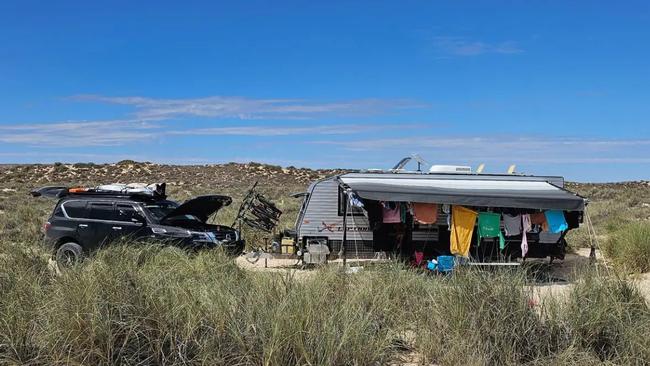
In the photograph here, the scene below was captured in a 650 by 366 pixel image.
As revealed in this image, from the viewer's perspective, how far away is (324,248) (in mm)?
13688

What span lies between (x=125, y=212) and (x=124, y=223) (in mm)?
249

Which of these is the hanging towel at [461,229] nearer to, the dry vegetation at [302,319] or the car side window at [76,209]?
the dry vegetation at [302,319]

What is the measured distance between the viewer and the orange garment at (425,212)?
41.2 feet

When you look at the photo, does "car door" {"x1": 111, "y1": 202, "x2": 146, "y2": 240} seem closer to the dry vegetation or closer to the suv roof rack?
the suv roof rack

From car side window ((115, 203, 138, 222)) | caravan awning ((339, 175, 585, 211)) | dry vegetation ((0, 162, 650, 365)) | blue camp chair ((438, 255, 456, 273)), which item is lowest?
blue camp chair ((438, 255, 456, 273))

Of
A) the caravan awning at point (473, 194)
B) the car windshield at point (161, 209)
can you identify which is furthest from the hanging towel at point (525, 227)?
the car windshield at point (161, 209)

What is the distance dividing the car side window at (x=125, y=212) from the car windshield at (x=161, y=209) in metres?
0.29

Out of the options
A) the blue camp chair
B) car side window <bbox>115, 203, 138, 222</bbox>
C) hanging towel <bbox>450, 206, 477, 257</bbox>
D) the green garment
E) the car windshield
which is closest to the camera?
the blue camp chair

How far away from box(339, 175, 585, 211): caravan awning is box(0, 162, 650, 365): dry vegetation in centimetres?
425

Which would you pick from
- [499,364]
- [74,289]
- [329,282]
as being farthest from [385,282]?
[74,289]

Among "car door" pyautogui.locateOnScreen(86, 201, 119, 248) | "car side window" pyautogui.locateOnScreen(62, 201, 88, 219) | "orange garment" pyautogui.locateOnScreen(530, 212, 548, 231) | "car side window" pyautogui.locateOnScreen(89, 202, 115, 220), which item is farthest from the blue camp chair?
"car side window" pyautogui.locateOnScreen(62, 201, 88, 219)

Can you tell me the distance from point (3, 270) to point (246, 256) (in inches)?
303

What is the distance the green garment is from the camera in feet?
41.0

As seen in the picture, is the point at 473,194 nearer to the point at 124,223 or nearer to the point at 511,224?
the point at 511,224
